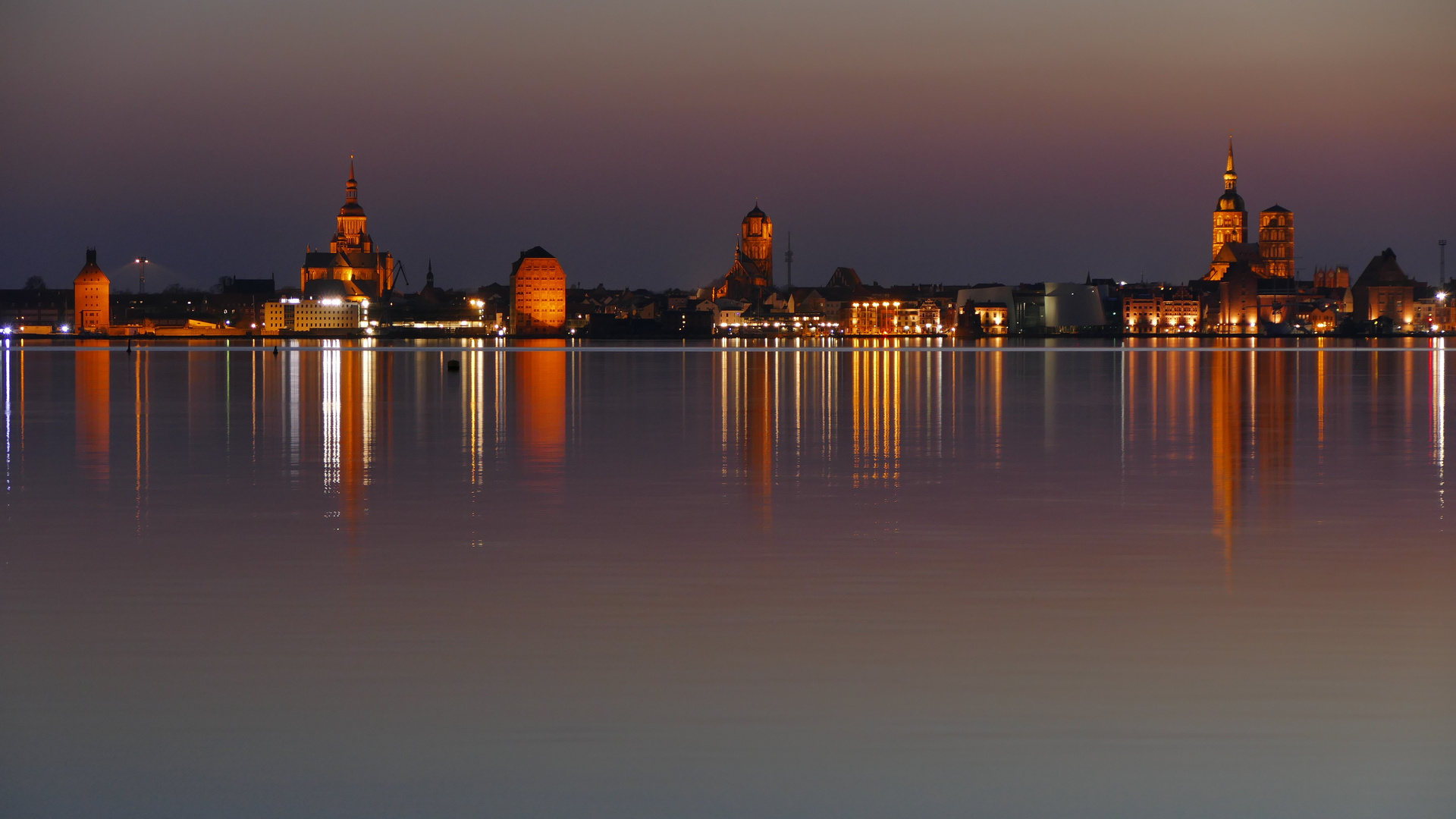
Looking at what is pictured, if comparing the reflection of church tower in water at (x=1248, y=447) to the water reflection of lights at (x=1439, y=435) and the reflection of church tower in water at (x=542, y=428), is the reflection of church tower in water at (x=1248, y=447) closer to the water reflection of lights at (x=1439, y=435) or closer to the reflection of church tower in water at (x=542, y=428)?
the water reflection of lights at (x=1439, y=435)

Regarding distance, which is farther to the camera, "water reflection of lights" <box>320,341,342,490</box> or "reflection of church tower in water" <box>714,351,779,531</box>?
"water reflection of lights" <box>320,341,342,490</box>

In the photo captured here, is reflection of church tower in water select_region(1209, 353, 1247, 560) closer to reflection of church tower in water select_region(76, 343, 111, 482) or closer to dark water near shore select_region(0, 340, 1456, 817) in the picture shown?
dark water near shore select_region(0, 340, 1456, 817)


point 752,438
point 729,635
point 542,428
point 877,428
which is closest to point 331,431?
point 542,428

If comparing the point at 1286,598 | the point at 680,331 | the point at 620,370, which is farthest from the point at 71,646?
the point at 680,331

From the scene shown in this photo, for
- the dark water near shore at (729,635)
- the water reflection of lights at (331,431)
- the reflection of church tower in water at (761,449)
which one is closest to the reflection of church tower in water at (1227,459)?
the dark water near shore at (729,635)

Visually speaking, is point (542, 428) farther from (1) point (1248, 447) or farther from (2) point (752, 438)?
(1) point (1248, 447)

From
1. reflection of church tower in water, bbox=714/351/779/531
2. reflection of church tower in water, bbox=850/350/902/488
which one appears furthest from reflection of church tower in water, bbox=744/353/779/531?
reflection of church tower in water, bbox=850/350/902/488

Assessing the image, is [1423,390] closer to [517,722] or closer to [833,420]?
[833,420]

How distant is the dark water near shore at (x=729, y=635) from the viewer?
5.67 m

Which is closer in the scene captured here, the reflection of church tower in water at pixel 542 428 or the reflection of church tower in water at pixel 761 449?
the reflection of church tower in water at pixel 761 449

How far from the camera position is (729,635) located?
8.00m

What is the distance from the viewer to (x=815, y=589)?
937 centimetres

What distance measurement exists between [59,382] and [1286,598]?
45.0 m

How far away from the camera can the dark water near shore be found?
18.6 feet
